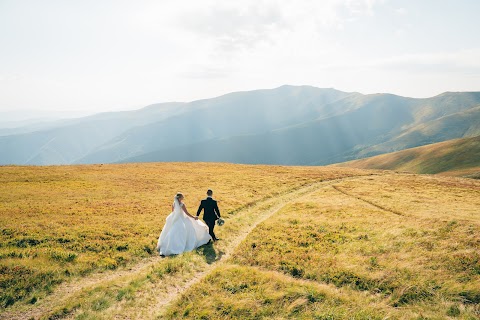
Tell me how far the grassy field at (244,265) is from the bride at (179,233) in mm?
876

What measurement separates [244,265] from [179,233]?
16.5 ft

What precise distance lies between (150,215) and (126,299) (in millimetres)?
14306

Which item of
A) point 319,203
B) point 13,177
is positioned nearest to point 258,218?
point 319,203

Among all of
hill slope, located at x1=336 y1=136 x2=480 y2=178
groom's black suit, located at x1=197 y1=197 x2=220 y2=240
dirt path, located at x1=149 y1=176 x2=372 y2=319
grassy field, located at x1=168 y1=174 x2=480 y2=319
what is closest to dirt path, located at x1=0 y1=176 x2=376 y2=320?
dirt path, located at x1=149 y1=176 x2=372 y2=319

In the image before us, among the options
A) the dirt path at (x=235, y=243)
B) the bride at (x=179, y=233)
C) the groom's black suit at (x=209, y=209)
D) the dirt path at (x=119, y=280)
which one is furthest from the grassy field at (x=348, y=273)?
the bride at (x=179, y=233)

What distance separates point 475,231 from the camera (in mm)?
17875

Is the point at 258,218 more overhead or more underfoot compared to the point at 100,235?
more underfoot

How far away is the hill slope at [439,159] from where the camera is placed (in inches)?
4654

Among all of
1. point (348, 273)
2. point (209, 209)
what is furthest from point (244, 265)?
point (348, 273)

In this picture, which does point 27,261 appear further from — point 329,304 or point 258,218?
point 258,218

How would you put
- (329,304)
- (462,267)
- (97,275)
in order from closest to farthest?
1. (329,304)
2. (462,267)
3. (97,275)

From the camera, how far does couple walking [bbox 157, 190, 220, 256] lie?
58.2 ft

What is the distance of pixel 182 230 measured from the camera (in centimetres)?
1811

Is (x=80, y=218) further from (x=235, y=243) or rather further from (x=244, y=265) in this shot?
(x=244, y=265)
